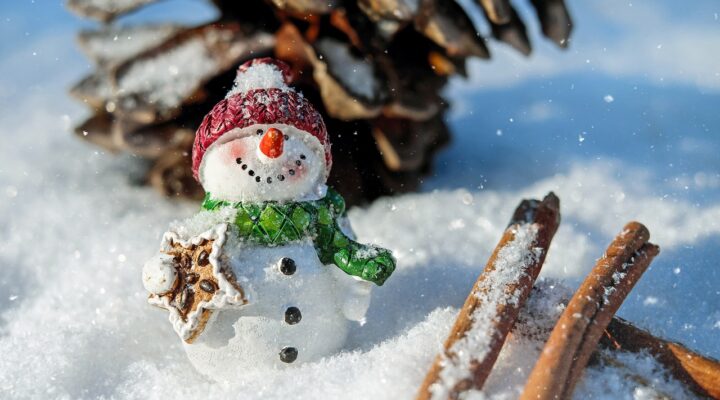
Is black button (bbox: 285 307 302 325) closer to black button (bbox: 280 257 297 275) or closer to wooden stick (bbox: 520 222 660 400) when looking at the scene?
black button (bbox: 280 257 297 275)

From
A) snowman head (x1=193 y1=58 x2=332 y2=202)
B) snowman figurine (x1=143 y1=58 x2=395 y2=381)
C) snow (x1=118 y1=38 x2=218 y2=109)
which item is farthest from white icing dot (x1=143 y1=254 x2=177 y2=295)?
snow (x1=118 y1=38 x2=218 y2=109)

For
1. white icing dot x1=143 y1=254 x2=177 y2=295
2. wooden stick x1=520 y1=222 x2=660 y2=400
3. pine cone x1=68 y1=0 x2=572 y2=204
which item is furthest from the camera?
pine cone x1=68 y1=0 x2=572 y2=204

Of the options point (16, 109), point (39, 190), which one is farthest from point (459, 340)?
point (16, 109)

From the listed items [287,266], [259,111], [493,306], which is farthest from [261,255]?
[493,306]

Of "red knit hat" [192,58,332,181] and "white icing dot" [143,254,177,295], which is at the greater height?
"red knit hat" [192,58,332,181]

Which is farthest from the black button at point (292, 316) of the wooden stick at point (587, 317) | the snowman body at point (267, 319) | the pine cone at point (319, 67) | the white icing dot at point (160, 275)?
the pine cone at point (319, 67)

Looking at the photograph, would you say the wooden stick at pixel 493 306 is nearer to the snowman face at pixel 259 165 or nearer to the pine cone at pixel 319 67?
the snowman face at pixel 259 165

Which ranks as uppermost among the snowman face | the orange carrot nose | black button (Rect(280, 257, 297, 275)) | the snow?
the orange carrot nose

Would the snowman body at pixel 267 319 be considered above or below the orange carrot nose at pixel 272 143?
below
